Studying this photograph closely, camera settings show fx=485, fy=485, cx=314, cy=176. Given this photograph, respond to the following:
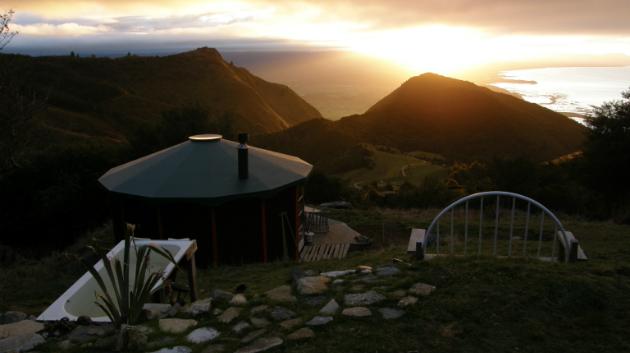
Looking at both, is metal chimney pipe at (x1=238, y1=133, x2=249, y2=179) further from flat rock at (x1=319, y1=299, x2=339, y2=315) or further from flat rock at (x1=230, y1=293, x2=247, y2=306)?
flat rock at (x1=319, y1=299, x2=339, y2=315)

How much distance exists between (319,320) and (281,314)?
35cm

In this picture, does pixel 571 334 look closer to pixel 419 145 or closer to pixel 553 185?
pixel 553 185

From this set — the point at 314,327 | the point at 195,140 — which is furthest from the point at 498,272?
the point at 195,140

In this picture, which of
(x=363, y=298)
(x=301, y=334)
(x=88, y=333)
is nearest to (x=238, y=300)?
(x=301, y=334)

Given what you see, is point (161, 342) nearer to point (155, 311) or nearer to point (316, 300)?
point (155, 311)

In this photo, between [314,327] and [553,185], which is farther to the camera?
[553,185]

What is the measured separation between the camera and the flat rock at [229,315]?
3661mm

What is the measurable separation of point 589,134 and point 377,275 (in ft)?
56.2

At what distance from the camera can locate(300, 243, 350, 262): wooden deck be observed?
9734 mm

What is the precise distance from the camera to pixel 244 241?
362 inches

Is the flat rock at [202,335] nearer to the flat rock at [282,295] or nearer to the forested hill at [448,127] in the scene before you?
the flat rock at [282,295]

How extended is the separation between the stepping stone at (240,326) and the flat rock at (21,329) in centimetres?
166

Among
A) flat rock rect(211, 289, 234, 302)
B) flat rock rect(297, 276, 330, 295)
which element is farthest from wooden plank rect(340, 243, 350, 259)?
flat rock rect(211, 289, 234, 302)

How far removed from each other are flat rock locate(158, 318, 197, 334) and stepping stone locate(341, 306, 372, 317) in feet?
3.72
